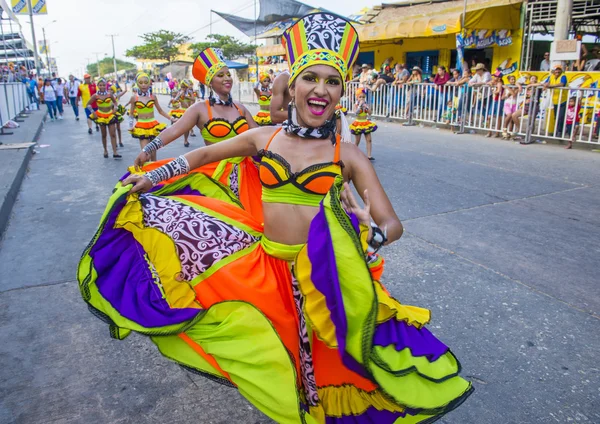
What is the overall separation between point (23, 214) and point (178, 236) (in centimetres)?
531

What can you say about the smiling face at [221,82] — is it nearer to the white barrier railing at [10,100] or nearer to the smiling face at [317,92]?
the smiling face at [317,92]

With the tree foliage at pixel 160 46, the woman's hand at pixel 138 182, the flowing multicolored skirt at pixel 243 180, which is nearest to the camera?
the woman's hand at pixel 138 182

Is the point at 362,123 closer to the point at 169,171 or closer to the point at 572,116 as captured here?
the point at 572,116

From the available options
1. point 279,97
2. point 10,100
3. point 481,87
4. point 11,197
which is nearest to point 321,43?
point 279,97

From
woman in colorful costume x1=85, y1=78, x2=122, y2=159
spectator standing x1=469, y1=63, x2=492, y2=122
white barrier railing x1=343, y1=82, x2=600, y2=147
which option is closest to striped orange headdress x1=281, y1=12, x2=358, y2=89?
woman in colorful costume x1=85, y1=78, x2=122, y2=159

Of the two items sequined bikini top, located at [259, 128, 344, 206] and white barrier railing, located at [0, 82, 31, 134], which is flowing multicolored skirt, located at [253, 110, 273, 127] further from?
sequined bikini top, located at [259, 128, 344, 206]

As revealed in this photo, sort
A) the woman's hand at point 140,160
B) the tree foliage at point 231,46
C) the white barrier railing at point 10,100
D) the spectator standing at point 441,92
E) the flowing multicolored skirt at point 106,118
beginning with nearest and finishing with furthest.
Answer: the woman's hand at point 140,160
the flowing multicolored skirt at point 106,118
the spectator standing at point 441,92
the white barrier railing at point 10,100
the tree foliage at point 231,46

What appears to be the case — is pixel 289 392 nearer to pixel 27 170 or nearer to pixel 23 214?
pixel 23 214

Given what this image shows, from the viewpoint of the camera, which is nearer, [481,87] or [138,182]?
[138,182]

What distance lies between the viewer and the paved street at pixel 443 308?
Result: 2.76 m

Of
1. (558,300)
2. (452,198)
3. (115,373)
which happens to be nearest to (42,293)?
(115,373)

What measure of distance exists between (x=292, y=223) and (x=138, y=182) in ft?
2.70

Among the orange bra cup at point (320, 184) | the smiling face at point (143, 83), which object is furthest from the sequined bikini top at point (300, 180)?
the smiling face at point (143, 83)

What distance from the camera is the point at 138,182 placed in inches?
97.5
